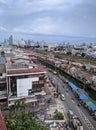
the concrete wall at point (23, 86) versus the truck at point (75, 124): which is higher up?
the concrete wall at point (23, 86)

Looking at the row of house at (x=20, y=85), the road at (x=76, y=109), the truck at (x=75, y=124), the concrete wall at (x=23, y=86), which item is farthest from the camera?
the concrete wall at (x=23, y=86)

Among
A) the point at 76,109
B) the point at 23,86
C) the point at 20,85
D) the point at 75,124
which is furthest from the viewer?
the point at 76,109

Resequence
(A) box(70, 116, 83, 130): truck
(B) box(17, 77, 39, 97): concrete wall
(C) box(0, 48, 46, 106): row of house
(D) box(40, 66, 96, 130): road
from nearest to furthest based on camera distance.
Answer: (A) box(70, 116, 83, 130): truck < (D) box(40, 66, 96, 130): road < (C) box(0, 48, 46, 106): row of house < (B) box(17, 77, 39, 97): concrete wall

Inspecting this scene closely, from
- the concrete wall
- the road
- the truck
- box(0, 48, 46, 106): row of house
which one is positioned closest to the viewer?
the truck

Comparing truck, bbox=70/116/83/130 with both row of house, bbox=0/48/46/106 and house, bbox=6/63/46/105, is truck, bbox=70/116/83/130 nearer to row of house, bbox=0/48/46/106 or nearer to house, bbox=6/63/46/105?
row of house, bbox=0/48/46/106

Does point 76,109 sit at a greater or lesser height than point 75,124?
lesser

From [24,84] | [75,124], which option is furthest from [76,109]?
[24,84]

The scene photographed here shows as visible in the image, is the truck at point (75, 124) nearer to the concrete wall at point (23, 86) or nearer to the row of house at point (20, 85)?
the row of house at point (20, 85)

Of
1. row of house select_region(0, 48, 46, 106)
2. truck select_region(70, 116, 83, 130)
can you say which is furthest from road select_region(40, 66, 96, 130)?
row of house select_region(0, 48, 46, 106)

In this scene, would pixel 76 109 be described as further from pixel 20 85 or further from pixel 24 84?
pixel 20 85

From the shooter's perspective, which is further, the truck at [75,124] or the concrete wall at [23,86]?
the concrete wall at [23,86]

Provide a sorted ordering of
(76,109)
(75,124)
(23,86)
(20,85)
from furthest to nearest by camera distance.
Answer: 1. (76,109)
2. (23,86)
3. (20,85)
4. (75,124)

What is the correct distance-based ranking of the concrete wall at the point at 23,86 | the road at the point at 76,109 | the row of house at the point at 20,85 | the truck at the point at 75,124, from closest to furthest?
the truck at the point at 75,124 → the road at the point at 76,109 → the row of house at the point at 20,85 → the concrete wall at the point at 23,86

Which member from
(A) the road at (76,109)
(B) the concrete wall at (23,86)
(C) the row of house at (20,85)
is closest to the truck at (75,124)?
(A) the road at (76,109)
